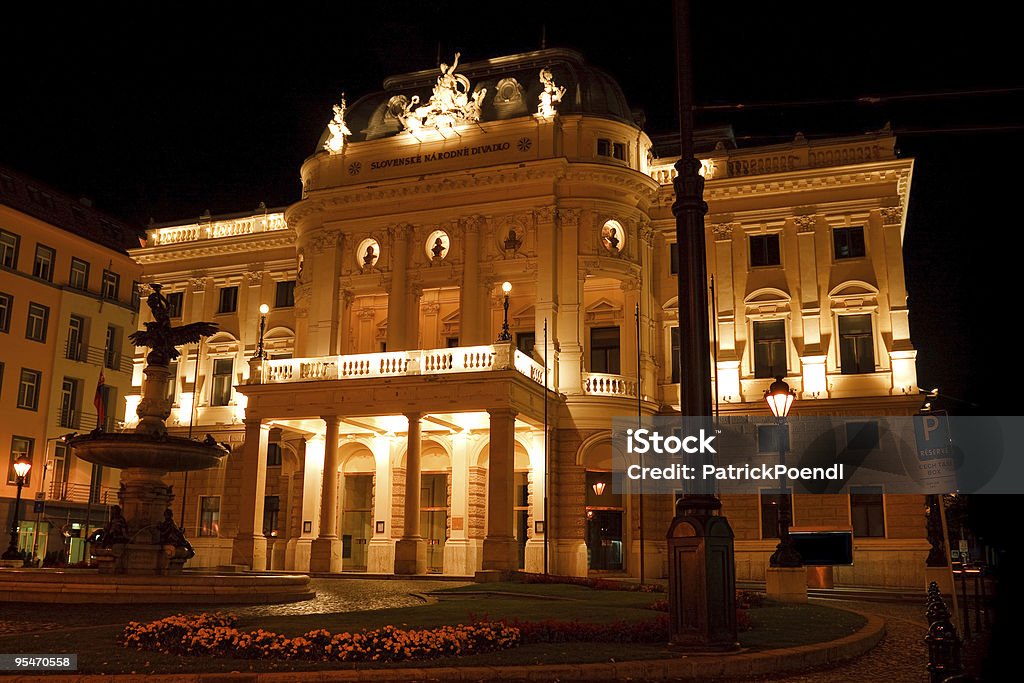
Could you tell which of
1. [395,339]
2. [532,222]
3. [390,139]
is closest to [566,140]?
[532,222]

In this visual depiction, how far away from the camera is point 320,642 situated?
1263 centimetres

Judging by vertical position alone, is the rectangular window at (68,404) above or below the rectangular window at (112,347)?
below

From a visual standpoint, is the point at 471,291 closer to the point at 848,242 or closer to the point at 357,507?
the point at 357,507

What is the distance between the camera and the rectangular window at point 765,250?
1603 inches

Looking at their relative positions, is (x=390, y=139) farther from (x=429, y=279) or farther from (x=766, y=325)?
(x=766, y=325)

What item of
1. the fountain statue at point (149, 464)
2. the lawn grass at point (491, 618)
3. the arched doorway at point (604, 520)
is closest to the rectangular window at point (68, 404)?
the arched doorway at point (604, 520)

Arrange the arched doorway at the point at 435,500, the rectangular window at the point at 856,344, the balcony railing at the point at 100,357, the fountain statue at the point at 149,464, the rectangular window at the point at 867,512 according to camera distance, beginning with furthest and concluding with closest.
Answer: the balcony railing at the point at 100,357 < the arched doorway at the point at 435,500 < the rectangular window at the point at 856,344 < the rectangular window at the point at 867,512 < the fountain statue at the point at 149,464

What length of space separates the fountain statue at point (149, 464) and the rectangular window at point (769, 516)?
22.7 m

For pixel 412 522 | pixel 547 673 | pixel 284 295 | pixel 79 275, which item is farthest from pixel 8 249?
pixel 547 673

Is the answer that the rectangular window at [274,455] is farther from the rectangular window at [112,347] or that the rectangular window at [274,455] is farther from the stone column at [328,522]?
the rectangular window at [112,347]

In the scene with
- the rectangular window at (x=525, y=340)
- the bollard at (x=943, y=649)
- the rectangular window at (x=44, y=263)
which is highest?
the rectangular window at (x=44, y=263)

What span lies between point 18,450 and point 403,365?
2699cm

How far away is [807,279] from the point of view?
130ft

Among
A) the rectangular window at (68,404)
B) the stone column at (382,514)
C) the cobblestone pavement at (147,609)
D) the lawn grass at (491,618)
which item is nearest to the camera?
the lawn grass at (491,618)
